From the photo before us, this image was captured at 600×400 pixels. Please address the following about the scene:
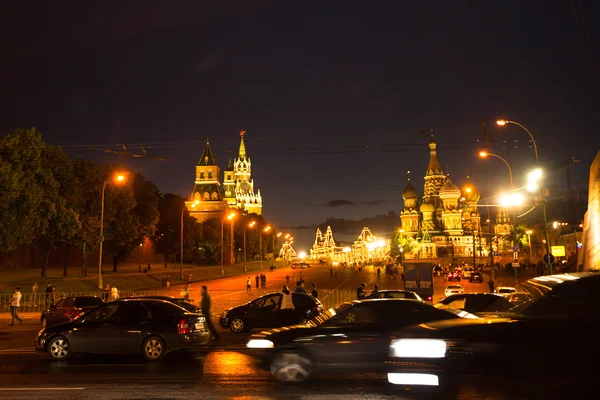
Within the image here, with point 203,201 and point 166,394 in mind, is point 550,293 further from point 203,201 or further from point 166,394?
point 203,201

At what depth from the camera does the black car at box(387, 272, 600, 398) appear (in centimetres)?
791

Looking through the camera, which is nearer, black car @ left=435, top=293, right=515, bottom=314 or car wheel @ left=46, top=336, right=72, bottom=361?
car wheel @ left=46, top=336, right=72, bottom=361

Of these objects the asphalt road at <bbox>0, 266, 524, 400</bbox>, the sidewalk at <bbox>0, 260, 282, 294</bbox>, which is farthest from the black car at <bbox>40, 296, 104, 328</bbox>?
the sidewalk at <bbox>0, 260, 282, 294</bbox>

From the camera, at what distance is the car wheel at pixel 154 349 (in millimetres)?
13016

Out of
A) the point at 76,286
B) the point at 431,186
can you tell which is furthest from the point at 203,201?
the point at 76,286

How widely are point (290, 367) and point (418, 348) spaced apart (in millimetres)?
2406

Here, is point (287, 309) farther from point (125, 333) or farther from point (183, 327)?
point (125, 333)

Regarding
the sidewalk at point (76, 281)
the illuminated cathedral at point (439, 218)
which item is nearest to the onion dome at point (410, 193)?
the illuminated cathedral at point (439, 218)

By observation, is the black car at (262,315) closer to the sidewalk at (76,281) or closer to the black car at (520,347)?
the black car at (520,347)

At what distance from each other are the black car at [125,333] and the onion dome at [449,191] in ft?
499

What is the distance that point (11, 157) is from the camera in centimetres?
4181

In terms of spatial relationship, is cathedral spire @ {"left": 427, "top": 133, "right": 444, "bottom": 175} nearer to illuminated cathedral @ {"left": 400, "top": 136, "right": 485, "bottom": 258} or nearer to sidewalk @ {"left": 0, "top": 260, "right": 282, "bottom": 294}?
illuminated cathedral @ {"left": 400, "top": 136, "right": 485, "bottom": 258}

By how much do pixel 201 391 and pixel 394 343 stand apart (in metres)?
3.38

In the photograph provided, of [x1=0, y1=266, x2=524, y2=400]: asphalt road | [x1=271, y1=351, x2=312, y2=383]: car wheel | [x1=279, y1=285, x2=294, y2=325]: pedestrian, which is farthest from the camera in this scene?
[x1=279, y1=285, x2=294, y2=325]: pedestrian
